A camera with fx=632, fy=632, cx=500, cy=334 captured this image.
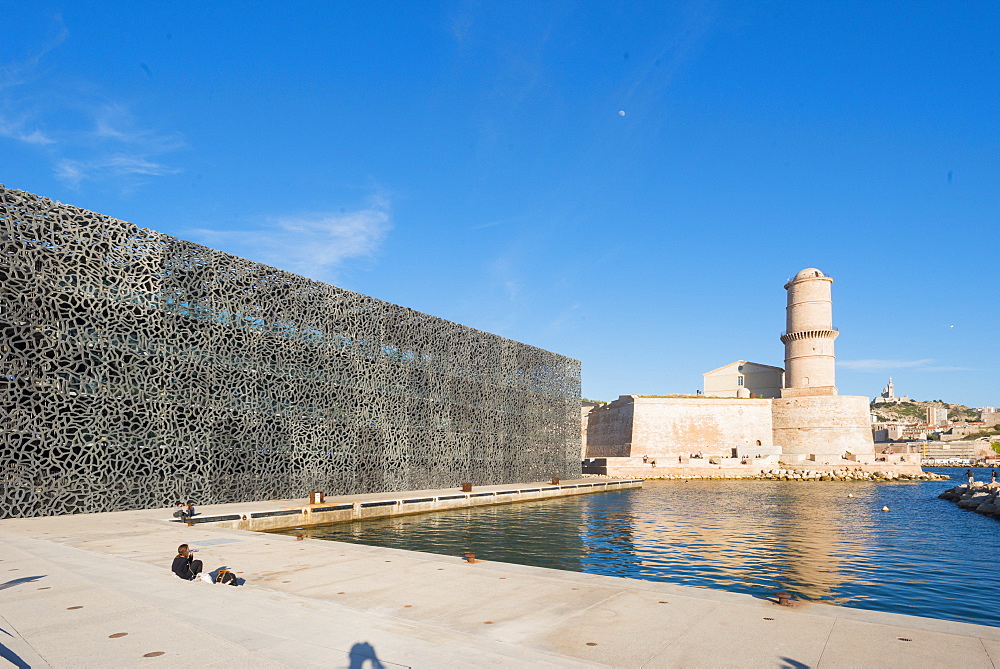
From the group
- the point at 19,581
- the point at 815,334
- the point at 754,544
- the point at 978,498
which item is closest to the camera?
the point at 19,581

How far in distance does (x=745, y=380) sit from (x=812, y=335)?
11.8 meters

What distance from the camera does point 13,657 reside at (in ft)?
17.9

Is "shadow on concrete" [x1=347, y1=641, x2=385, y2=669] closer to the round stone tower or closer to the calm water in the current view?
the calm water

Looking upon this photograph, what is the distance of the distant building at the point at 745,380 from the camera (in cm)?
7288

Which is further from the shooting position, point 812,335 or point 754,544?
point 812,335

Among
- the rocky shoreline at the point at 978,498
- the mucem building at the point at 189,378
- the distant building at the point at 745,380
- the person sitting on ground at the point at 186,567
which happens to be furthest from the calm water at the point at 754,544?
the distant building at the point at 745,380

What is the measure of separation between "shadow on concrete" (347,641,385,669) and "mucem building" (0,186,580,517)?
52.7 feet

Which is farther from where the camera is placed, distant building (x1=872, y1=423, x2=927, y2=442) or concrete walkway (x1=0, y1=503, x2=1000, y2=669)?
distant building (x1=872, y1=423, x2=927, y2=442)

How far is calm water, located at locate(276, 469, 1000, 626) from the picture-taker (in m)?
12.5

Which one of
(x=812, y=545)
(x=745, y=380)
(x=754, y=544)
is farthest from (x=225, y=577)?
(x=745, y=380)

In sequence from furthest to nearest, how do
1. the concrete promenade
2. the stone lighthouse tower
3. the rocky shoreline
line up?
the stone lighthouse tower → the rocky shoreline → the concrete promenade

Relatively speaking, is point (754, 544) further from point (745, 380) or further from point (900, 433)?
point (900, 433)

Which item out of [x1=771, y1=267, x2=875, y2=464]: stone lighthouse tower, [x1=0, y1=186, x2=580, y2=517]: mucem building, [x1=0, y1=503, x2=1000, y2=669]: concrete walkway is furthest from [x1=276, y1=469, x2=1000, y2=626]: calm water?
[x1=771, y1=267, x2=875, y2=464]: stone lighthouse tower

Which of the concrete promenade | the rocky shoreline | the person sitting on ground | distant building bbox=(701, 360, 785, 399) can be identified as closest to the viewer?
the concrete promenade
